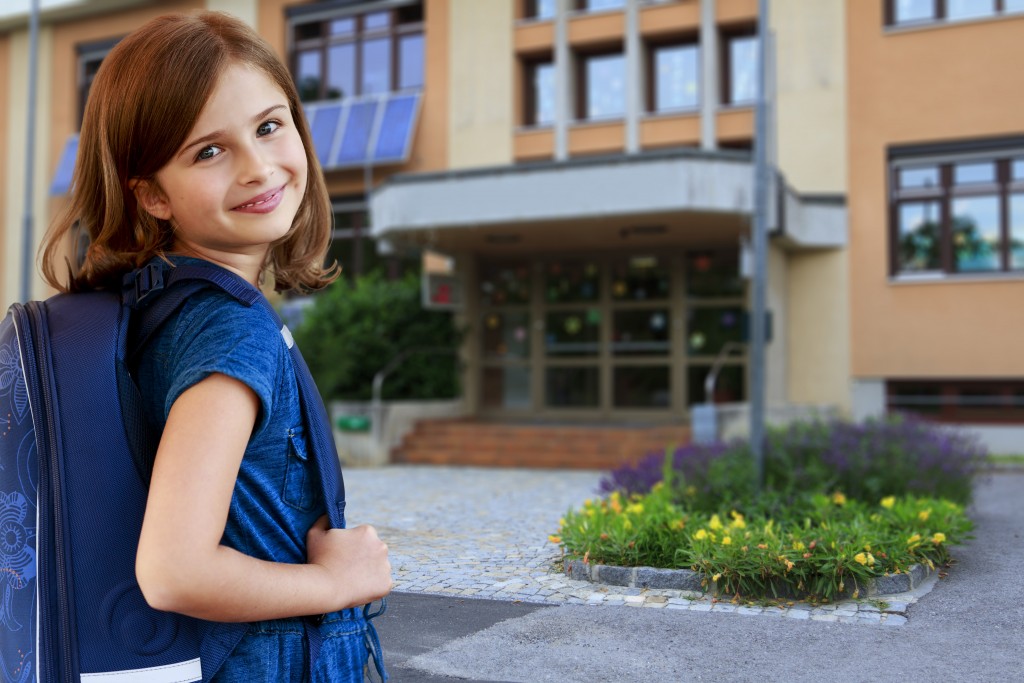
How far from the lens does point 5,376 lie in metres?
1.35

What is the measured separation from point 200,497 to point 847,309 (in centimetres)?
1704

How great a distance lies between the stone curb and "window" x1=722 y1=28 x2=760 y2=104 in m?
13.5

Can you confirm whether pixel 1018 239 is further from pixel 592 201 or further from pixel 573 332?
pixel 573 332

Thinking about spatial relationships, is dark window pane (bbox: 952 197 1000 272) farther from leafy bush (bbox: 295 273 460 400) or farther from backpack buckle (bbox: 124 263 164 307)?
backpack buckle (bbox: 124 263 164 307)

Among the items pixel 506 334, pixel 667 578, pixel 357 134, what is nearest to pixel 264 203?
pixel 667 578

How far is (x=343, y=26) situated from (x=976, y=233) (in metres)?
12.8

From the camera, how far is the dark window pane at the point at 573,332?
18.5m

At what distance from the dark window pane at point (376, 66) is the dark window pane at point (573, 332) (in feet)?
20.3

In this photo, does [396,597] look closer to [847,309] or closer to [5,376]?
[5,376]

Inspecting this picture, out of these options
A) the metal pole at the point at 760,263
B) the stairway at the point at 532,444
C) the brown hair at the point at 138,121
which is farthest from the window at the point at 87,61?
the brown hair at the point at 138,121

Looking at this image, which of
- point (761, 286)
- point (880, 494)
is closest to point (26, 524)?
point (880, 494)

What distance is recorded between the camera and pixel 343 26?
70.6 ft

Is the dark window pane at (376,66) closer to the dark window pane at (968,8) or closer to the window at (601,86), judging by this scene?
the window at (601,86)

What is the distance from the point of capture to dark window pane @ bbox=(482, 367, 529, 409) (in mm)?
18828
